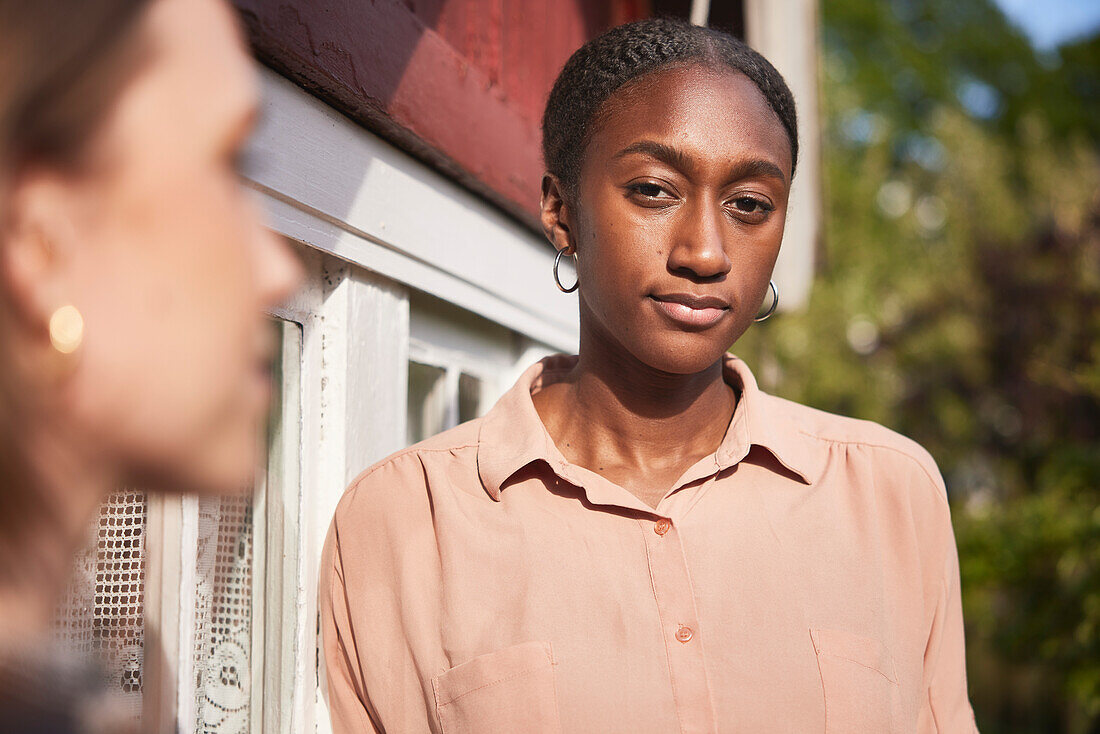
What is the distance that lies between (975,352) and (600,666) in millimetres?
8886

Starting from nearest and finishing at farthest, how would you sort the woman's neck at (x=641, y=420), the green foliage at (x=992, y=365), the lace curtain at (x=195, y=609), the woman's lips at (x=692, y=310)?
the lace curtain at (x=195, y=609) → the woman's lips at (x=692, y=310) → the woman's neck at (x=641, y=420) → the green foliage at (x=992, y=365)

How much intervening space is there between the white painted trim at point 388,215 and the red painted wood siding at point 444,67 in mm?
50

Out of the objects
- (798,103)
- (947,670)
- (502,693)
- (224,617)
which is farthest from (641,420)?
(798,103)

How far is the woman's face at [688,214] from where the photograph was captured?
1.50 m

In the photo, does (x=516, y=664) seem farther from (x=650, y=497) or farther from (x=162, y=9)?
(x=162, y=9)

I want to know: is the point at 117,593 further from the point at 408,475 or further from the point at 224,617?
the point at 408,475

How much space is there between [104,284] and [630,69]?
1155 mm

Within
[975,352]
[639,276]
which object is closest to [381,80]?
[639,276]

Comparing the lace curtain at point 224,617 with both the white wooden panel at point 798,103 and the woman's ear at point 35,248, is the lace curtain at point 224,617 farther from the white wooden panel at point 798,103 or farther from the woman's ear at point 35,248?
the white wooden panel at point 798,103

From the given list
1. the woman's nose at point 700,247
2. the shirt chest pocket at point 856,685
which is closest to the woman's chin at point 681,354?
the woman's nose at point 700,247

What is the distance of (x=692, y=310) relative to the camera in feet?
4.91

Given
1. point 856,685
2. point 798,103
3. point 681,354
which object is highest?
point 798,103

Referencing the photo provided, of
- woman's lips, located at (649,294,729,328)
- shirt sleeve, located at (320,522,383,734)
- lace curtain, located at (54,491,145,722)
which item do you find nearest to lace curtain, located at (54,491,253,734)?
lace curtain, located at (54,491,145,722)

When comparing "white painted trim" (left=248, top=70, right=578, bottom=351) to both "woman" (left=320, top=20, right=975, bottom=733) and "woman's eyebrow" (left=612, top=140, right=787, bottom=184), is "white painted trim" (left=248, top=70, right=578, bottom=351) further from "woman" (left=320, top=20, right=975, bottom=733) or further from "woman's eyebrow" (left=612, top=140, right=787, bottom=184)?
"woman's eyebrow" (left=612, top=140, right=787, bottom=184)
